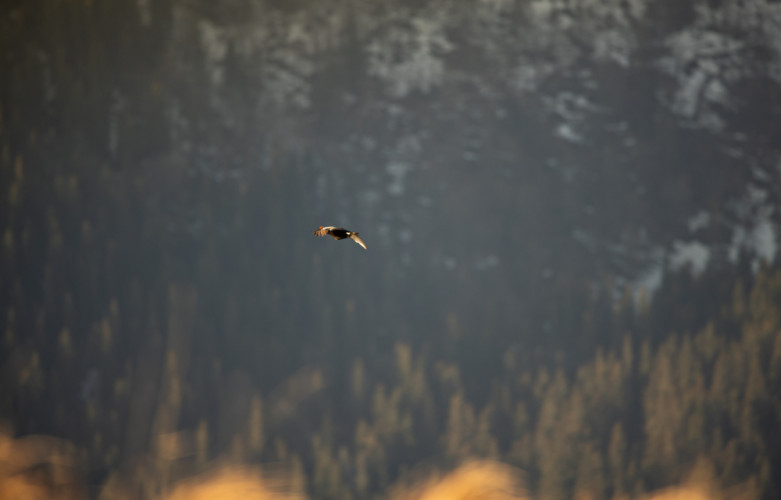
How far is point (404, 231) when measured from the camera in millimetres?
110125

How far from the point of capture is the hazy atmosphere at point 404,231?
3150 inches

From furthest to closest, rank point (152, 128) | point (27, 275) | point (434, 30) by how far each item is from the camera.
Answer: point (434, 30) → point (152, 128) → point (27, 275)

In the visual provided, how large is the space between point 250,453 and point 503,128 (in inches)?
2609

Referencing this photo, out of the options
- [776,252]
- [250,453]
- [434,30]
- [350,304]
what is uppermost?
[434,30]

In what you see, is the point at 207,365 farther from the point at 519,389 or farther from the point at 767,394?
the point at 767,394

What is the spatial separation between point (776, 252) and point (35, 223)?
74732mm

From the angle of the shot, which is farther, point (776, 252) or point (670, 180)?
point (670, 180)

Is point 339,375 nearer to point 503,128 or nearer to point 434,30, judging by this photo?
Result: point 503,128

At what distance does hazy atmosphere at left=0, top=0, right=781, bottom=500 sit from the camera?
262ft

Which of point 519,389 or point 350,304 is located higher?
point 350,304

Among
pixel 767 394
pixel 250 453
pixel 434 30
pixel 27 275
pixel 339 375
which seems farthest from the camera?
pixel 434 30

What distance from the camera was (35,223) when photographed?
104500mm

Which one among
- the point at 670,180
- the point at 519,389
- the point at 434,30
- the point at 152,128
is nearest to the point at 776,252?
the point at 670,180

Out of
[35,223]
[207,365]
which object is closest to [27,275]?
[35,223]
